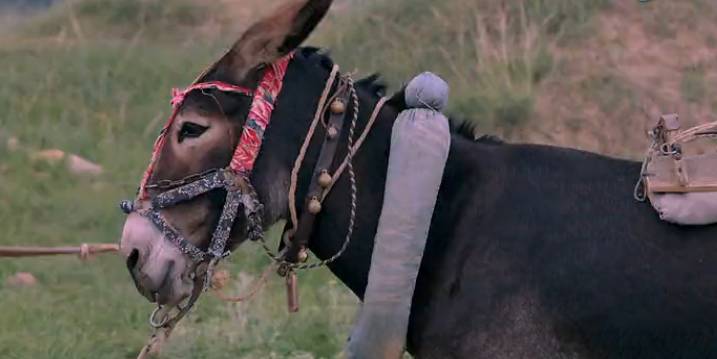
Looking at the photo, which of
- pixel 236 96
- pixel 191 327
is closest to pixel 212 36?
pixel 191 327

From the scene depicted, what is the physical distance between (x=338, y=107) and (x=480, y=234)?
546 millimetres

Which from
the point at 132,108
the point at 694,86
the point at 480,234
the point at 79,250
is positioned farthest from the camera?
the point at 132,108

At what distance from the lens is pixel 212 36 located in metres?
15.2

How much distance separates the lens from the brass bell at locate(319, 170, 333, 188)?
10.9 feet

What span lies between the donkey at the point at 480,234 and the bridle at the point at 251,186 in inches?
0.9

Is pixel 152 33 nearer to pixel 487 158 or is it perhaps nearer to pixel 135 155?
pixel 135 155

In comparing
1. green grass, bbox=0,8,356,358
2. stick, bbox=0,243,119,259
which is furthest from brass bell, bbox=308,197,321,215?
green grass, bbox=0,8,356,358

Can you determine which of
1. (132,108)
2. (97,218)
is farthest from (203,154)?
(132,108)

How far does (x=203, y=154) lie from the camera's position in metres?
3.36

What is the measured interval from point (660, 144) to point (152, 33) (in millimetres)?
12560

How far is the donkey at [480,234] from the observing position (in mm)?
3088

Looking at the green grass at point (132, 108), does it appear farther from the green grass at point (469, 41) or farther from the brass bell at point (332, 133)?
the brass bell at point (332, 133)

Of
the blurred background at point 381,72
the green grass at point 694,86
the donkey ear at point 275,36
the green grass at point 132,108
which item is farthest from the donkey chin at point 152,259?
the green grass at point 694,86

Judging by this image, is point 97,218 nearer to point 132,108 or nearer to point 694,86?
point 132,108
